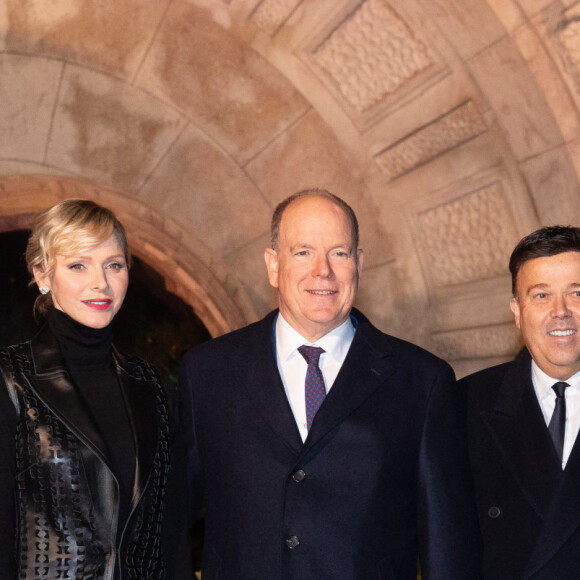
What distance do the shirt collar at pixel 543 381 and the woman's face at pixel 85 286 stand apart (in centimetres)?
127

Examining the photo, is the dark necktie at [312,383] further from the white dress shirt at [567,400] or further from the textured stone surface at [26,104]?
the textured stone surface at [26,104]

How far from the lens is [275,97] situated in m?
4.31

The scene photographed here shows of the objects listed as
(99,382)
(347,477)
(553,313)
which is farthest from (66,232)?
(553,313)

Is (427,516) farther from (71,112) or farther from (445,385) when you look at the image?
(71,112)

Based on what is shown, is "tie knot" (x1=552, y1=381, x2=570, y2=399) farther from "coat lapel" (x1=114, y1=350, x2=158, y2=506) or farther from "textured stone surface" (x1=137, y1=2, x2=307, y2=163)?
"textured stone surface" (x1=137, y1=2, x2=307, y2=163)

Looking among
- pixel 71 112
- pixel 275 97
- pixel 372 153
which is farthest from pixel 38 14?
pixel 372 153

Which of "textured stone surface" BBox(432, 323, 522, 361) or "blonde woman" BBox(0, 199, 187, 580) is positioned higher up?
"textured stone surface" BBox(432, 323, 522, 361)

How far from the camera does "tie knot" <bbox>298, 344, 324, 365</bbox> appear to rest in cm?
260

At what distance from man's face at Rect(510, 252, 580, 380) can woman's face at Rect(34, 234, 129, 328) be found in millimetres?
1231

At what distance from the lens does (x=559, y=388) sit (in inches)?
103

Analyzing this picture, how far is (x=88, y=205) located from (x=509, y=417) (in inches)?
55.0

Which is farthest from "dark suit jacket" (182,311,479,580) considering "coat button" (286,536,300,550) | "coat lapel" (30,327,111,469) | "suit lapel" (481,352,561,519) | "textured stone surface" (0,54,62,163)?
"textured stone surface" (0,54,62,163)

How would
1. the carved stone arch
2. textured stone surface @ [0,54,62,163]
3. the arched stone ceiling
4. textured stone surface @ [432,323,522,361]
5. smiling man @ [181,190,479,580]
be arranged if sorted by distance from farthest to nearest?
1. the carved stone arch
2. textured stone surface @ [0,54,62,163]
3. textured stone surface @ [432,323,522,361]
4. the arched stone ceiling
5. smiling man @ [181,190,479,580]

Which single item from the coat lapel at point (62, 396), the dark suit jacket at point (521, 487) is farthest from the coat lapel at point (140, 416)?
the dark suit jacket at point (521, 487)
